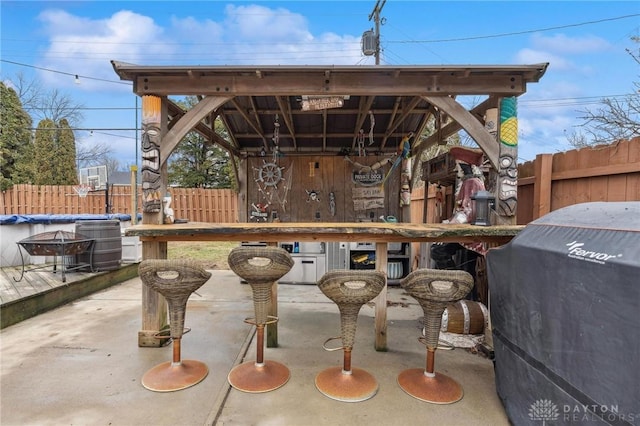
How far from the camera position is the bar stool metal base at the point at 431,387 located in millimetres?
2246

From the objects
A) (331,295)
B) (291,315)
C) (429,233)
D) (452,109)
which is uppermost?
(452,109)

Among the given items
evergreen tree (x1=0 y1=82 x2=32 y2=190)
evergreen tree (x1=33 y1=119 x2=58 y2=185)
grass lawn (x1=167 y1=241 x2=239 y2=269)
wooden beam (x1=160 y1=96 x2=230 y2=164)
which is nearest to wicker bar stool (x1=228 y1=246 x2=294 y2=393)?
wooden beam (x1=160 y1=96 x2=230 y2=164)

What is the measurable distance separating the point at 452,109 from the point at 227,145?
3.81m

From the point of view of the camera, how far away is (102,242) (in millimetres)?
5051

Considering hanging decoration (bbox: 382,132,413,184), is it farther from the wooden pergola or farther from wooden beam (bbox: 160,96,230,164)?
wooden beam (bbox: 160,96,230,164)

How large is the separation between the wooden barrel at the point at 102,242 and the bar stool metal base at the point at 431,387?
16.1 ft

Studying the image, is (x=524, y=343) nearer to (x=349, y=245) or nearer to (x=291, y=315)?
(x=291, y=315)

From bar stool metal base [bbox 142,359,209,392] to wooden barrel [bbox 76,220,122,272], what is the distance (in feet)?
10.8

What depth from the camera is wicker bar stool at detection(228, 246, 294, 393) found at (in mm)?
2336

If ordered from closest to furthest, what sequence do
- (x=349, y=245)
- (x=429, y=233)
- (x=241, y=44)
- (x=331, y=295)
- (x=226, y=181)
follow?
1. (x=331, y=295)
2. (x=429, y=233)
3. (x=349, y=245)
4. (x=241, y=44)
5. (x=226, y=181)

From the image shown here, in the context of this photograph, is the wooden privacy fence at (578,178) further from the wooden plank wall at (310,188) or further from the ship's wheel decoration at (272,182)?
the ship's wheel decoration at (272,182)

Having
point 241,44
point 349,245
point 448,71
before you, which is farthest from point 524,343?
point 241,44

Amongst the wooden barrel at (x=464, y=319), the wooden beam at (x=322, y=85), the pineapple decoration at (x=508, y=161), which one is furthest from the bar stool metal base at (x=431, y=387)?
the wooden beam at (x=322, y=85)

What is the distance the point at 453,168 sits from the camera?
4.19 m
